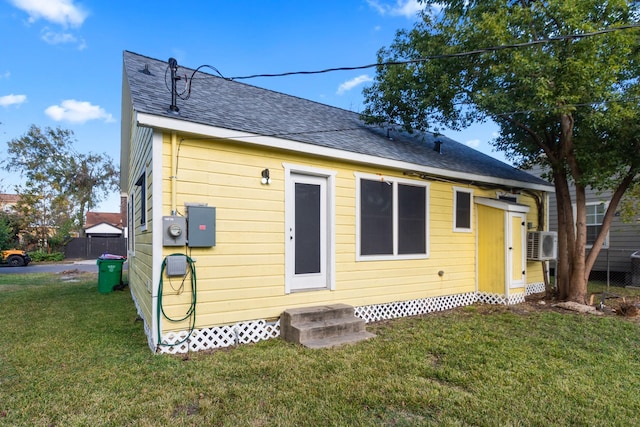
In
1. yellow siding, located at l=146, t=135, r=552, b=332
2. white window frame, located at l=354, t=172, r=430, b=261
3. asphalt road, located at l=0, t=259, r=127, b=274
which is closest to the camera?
yellow siding, located at l=146, t=135, r=552, b=332

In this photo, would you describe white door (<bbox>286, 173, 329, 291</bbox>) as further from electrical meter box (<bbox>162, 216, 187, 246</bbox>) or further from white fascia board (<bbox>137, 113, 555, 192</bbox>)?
electrical meter box (<bbox>162, 216, 187, 246</bbox>)

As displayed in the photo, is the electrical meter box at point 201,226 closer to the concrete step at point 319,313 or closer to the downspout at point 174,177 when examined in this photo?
the downspout at point 174,177

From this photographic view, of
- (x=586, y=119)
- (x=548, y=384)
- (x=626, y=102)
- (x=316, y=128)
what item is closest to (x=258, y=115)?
(x=316, y=128)

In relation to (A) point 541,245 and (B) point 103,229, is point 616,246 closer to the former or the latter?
(A) point 541,245

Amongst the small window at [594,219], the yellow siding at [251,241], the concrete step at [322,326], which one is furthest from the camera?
the small window at [594,219]

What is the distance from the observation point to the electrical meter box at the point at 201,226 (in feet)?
13.4

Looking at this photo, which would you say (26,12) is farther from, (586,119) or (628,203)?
(628,203)

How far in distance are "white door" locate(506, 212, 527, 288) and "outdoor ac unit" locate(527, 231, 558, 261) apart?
48 centimetres

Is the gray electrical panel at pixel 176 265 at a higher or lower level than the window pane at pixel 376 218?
lower

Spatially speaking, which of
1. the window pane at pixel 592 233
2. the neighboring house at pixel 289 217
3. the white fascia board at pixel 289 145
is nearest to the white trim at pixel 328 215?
the neighboring house at pixel 289 217

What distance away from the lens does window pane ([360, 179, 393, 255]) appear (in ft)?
18.8

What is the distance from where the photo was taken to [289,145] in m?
4.82

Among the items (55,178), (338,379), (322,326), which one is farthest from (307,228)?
(55,178)

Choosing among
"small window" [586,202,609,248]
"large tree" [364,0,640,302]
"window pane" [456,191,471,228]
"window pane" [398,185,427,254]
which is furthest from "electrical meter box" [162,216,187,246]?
"small window" [586,202,609,248]
